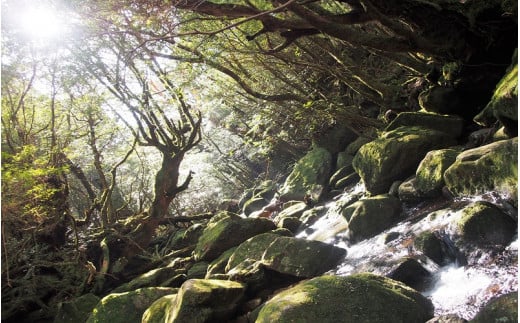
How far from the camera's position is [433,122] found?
8703 millimetres

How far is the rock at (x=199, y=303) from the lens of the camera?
528cm

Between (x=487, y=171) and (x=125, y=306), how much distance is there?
618 cm

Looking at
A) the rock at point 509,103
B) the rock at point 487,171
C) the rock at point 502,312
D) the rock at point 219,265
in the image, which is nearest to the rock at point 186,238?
the rock at point 219,265

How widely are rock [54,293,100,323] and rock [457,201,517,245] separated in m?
6.99

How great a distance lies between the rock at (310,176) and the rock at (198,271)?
4509 millimetres

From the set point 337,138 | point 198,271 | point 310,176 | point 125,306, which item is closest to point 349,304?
point 125,306

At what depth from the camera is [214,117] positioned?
2159 centimetres

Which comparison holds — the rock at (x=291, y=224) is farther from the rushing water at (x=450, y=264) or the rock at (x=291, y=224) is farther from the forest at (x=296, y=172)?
the rushing water at (x=450, y=264)

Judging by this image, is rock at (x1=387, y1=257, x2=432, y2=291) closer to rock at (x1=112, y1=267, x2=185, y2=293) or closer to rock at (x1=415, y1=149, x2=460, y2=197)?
rock at (x1=415, y1=149, x2=460, y2=197)

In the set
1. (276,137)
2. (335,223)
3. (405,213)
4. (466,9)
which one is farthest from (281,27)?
(276,137)

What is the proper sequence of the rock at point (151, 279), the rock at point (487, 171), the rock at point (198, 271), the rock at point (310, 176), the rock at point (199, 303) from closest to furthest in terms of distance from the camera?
1. the rock at point (487, 171)
2. the rock at point (199, 303)
3. the rock at point (151, 279)
4. the rock at point (198, 271)
5. the rock at point (310, 176)

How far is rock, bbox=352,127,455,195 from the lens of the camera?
7.88 m

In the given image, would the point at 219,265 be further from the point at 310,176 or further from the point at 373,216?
the point at 310,176

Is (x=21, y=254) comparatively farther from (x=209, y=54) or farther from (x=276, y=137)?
(x=276, y=137)
